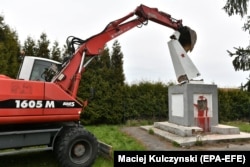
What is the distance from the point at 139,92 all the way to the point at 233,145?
821 centimetres

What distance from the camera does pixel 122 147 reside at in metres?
8.74

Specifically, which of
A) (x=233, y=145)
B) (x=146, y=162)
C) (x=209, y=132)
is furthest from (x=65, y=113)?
(x=209, y=132)

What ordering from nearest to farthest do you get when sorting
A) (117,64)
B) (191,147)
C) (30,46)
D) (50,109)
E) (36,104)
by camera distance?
(36,104) → (50,109) → (191,147) → (30,46) → (117,64)

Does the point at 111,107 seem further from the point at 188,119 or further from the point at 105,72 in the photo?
the point at 188,119

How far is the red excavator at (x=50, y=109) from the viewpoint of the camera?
584 centimetres

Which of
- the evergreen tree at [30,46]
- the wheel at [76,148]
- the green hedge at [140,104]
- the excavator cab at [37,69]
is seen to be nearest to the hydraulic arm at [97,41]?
the excavator cab at [37,69]

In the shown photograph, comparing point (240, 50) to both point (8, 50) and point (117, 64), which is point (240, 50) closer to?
point (117, 64)

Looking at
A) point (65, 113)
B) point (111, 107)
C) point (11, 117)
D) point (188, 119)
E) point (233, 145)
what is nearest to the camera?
point (11, 117)

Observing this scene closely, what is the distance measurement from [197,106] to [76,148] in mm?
6618

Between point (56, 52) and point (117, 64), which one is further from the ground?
point (56, 52)

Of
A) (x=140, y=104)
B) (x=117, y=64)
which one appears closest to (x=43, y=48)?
(x=117, y=64)

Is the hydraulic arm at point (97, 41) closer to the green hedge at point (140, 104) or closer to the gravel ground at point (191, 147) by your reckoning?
the gravel ground at point (191, 147)

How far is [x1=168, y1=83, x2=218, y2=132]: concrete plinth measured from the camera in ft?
37.7

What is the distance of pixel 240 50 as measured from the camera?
40.5 feet
